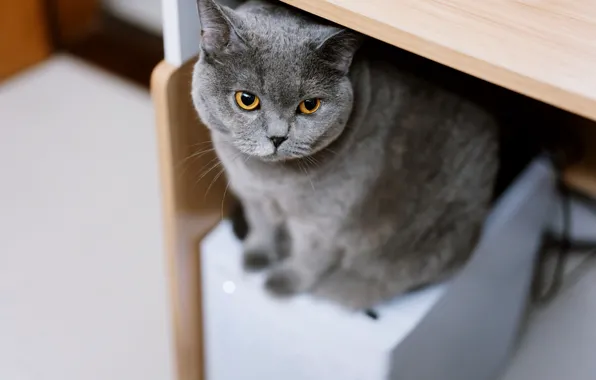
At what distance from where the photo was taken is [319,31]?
0.92 meters

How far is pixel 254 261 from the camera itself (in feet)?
3.76

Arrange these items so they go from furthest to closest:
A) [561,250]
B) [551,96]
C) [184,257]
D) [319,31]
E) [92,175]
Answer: [92,175] → [561,250] → [184,257] → [319,31] → [551,96]

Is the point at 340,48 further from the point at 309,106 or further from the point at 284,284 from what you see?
the point at 284,284

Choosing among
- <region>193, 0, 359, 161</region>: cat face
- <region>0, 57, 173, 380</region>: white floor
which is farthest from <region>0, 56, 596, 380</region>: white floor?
<region>193, 0, 359, 161</region>: cat face

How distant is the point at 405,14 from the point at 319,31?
0.16 meters

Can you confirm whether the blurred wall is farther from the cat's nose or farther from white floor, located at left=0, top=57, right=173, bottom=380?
the cat's nose

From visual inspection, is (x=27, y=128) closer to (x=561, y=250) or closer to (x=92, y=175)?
(x=92, y=175)

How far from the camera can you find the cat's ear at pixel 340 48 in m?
0.88

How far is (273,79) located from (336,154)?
0.52ft

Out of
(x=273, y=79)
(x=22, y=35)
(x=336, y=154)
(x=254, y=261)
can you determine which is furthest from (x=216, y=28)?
(x=22, y=35)

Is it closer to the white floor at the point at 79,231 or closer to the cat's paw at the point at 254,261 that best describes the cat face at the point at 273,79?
the cat's paw at the point at 254,261

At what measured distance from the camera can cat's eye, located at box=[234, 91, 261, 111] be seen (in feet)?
3.01

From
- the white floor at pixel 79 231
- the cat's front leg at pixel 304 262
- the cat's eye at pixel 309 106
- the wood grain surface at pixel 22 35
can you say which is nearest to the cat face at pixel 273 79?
the cat's eye at pixel 309 106

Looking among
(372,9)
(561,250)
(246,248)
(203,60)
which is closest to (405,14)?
(372,9)
